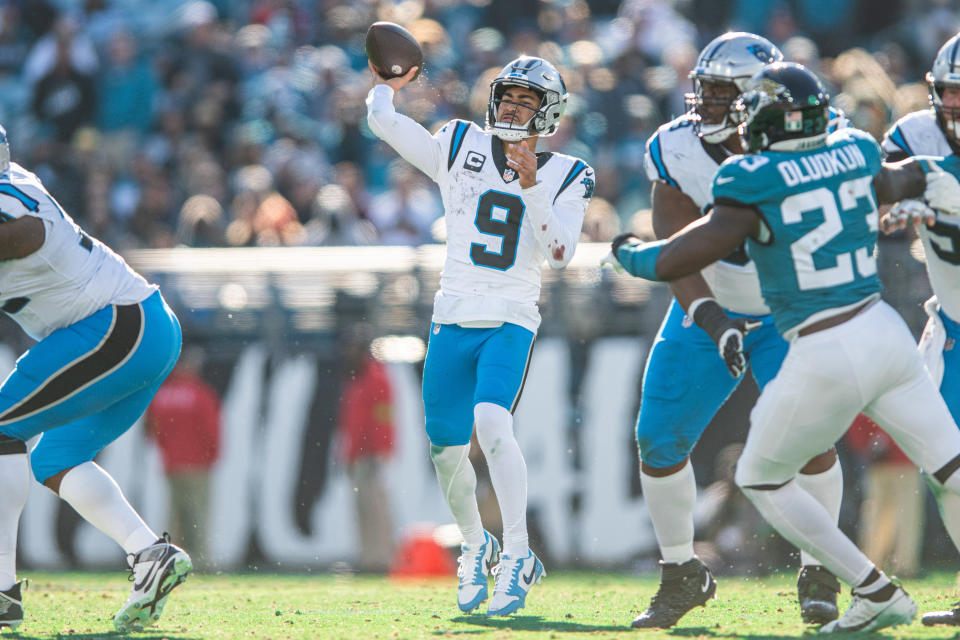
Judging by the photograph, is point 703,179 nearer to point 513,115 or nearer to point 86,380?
point 513,115

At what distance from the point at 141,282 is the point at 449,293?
126 centimetres

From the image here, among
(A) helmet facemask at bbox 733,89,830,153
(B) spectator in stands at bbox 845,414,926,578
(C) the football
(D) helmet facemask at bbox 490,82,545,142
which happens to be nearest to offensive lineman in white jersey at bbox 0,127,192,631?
(C) the football

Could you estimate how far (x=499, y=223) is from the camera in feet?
19.2

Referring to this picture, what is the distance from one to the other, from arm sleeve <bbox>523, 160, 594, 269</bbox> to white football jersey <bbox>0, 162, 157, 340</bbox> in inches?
63.0

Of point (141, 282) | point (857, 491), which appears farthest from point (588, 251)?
point (141, 282)

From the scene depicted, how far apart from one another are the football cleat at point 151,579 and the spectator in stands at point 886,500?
471 cm

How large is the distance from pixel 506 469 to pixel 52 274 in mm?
1892

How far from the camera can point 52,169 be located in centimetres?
1158

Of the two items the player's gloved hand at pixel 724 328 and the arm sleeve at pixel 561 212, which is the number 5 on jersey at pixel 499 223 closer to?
the arm sleeve at pixel 561 212

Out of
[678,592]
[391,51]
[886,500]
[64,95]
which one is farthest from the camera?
[64,95]

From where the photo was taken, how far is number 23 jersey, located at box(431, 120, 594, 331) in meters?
5.78

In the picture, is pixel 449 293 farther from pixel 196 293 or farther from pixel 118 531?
pixel 196 293

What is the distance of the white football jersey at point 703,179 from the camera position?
5.23 meters

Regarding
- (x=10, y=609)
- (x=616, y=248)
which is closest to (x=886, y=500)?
(x=616, y=248)
